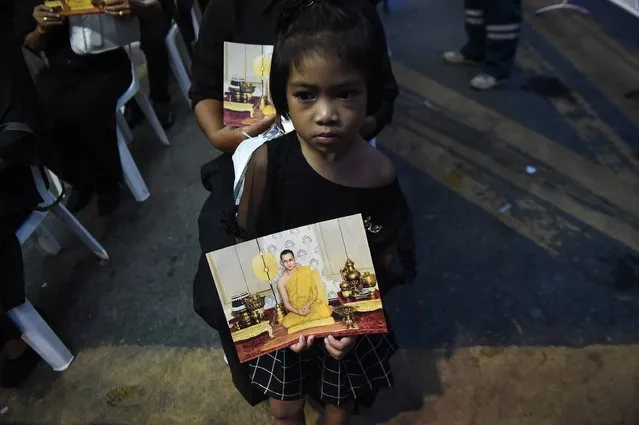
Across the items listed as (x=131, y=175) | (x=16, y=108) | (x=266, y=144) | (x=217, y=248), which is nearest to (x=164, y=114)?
(x=131, y=175)

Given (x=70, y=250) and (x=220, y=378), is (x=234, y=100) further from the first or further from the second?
(x=70, y=250)

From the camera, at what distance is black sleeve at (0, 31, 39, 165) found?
1.41 metres

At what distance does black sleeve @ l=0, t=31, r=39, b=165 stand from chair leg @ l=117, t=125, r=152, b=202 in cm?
49

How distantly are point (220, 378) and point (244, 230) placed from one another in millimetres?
704

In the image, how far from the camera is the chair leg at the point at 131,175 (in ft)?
6.72

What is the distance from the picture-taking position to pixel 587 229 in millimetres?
1813

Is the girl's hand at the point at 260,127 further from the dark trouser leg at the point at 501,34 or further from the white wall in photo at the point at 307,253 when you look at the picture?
the dark trouser leg at the point at 501,34

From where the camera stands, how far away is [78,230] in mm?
1851

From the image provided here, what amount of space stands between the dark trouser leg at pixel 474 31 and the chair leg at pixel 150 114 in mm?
1586

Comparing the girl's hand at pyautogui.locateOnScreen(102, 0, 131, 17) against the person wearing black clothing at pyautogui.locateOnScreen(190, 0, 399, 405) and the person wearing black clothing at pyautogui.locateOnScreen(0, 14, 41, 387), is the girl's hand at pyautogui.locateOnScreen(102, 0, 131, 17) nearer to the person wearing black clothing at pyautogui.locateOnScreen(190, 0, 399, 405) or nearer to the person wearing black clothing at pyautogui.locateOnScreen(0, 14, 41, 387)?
the person wearing black clothing at pyautogui.locateOnScreen(0, 14, 41, 387)

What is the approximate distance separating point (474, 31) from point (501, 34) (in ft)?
0.88

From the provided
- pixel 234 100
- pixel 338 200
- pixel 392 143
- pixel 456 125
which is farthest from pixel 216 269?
pixel 456 125

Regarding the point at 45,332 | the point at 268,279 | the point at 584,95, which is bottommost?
the point at 584,95

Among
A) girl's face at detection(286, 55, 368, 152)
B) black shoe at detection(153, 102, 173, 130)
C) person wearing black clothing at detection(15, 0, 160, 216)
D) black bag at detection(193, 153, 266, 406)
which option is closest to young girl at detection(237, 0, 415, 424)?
girl's face at detection(286, 55, 368, 152)
